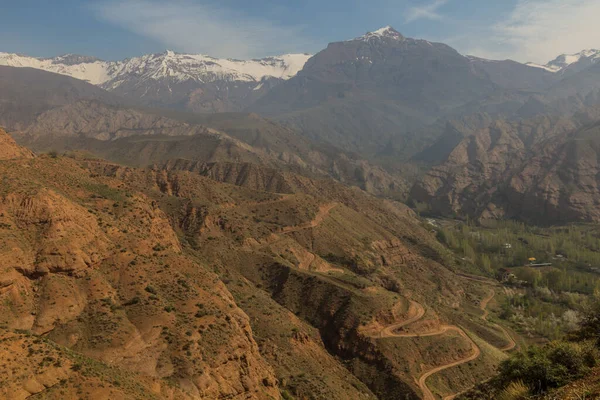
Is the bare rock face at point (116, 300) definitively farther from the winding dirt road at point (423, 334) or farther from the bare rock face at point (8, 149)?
the winding dirt road at point (423, 334)

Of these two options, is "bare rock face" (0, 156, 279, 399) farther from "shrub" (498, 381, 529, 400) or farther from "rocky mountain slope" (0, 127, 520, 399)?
"shrub" (498, 381, 529, 400)

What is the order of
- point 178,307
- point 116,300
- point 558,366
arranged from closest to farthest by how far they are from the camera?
point 558,366
point 116,300
point 178,307

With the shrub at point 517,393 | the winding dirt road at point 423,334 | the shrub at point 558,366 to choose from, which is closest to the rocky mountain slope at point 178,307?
the winding dirt road at point 423,334

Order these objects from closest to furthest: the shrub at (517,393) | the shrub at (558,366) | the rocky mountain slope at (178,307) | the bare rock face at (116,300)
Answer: the shrub at (517,393) → the shrub at (558,366) → the rocky mountain slope at (178,307) → the bare rock face at (116,300)

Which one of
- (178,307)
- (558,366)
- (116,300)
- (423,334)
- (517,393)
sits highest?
(558,366)

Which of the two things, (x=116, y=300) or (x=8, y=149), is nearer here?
(x=116, y=300)

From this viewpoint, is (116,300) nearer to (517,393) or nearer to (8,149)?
(8,149)

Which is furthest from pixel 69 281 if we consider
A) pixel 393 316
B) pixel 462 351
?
pixel 462 351

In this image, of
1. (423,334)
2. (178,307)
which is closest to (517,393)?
(178,307)

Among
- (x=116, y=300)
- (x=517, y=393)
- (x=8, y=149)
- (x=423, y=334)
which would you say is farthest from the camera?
(x=423, y=334)

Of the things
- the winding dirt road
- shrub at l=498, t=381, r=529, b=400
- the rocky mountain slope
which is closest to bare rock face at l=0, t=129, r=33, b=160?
the rocky mountain slope

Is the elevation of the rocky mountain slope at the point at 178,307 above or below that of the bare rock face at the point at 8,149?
below
